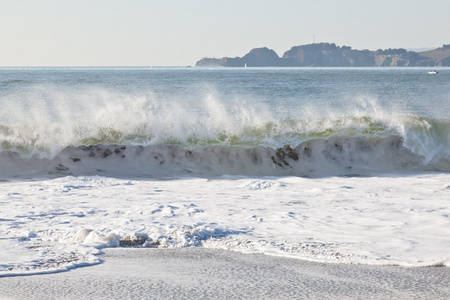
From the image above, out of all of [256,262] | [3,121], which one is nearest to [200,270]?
[256,262]

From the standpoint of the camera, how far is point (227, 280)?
4227 millimetres

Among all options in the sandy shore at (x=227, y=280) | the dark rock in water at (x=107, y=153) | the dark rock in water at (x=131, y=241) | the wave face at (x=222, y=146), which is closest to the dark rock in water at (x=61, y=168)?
the wave face at (x=222, y=146)

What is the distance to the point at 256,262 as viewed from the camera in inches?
→ 186

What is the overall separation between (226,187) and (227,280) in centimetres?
474

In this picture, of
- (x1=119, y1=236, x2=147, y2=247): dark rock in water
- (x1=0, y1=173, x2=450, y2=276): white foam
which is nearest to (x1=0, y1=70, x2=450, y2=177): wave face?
(x1=0, y1=173, x2=450, y2=276): white foam

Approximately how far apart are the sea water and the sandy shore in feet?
0.85

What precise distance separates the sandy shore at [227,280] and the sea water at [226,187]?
10.2 inches

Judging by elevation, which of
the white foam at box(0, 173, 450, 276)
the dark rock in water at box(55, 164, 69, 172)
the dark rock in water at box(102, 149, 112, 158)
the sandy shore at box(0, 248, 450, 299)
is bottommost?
the dark rock in water at box(55, 164, 69, 172)

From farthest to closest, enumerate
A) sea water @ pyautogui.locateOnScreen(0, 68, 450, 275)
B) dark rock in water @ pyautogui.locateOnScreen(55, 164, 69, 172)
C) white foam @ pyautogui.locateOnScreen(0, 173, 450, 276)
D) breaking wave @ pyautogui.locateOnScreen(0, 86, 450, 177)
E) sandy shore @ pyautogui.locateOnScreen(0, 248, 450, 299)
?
breaking wave @ pyautogui.locateOnScreen(0, 86, 450, 177)
dark rock in water @ pyautogui.locateOnScreen(55, 164, 69, 172)
sea water @ pyautogui.locateOnScreen(0, 68, 450, 275)
white foam @ pyautogui.locateOnScreen(0, 173, 450, 276)
sandy shore @ pyautogui.locateOnScreen(0, 248, 450, 299)

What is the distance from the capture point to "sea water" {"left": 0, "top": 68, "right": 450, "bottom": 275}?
17.5ft

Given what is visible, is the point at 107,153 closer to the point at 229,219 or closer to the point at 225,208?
the point at 225,208

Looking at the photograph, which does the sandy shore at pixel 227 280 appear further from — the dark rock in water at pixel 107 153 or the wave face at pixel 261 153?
the dark rock in water at pixel 107 153

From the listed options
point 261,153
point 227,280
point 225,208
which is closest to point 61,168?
point 261,153

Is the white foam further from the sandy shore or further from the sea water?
the sandy shore
